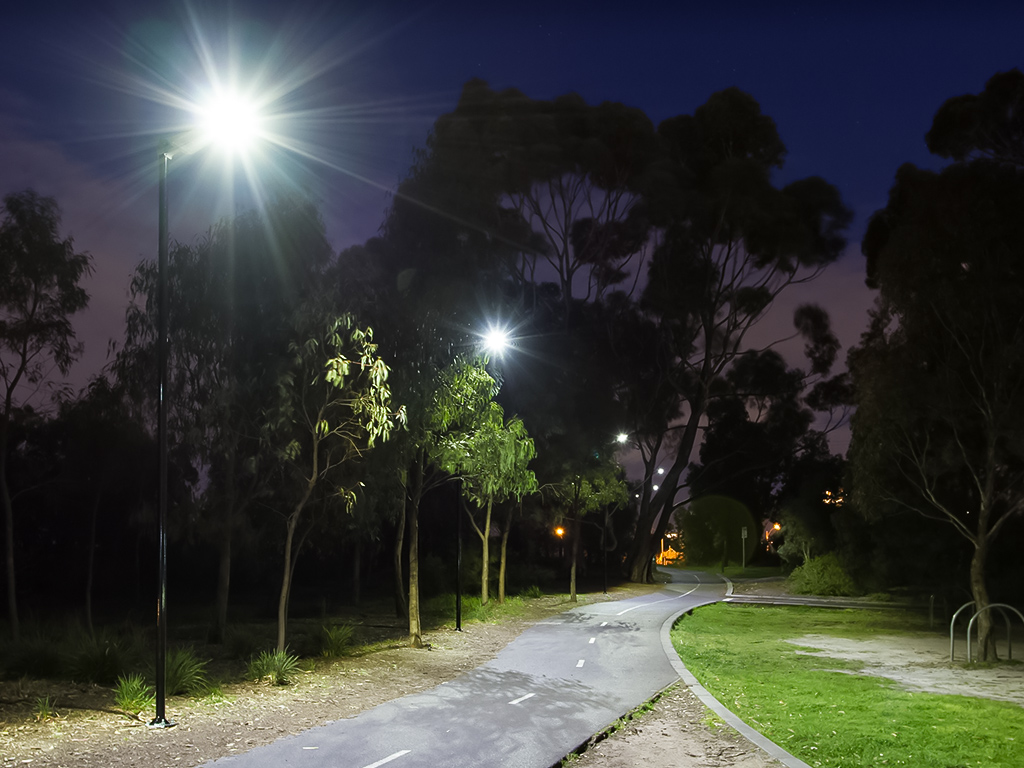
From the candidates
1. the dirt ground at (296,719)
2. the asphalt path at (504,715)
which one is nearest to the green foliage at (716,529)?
the asphalt path at (504,715)

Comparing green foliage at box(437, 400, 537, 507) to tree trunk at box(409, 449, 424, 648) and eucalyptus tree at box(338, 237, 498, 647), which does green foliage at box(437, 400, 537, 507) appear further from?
tree trunk at box(409, 449, 424, 648)

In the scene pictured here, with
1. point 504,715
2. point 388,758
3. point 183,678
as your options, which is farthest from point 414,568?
point 388,758

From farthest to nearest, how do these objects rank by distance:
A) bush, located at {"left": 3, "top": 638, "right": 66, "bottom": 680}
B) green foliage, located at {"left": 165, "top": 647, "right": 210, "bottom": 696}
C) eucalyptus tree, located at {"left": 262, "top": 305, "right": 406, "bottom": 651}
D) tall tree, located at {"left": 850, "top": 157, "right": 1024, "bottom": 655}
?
tall tree, located at {"left": 850, "top": 157, "right": 1024, "bottom": 655}, eucalyptus tree, located at {"left": 262, "top": 305, "right": 406, "bottom": 651}, bush, located at {"left": 3, "top": 638, "right": 66, "bottom": 680}, green foliage, located at {"left": 165, "top": 647, "right": 210, "bottom": 696}

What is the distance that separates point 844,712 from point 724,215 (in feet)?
124

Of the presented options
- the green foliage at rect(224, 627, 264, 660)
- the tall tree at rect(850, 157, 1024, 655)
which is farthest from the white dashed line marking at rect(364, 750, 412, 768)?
the tall tree at rect(850, 157, 1024, 655)

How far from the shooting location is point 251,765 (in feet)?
28.7

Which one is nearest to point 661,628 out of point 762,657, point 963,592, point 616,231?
point 762,657

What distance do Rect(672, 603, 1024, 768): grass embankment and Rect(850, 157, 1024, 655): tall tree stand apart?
15.9 ft

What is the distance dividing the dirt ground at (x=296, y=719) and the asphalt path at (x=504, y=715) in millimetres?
386

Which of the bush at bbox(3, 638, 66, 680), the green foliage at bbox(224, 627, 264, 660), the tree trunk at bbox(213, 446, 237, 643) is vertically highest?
the tree trunk at bbox(213, 446, 237, 643)

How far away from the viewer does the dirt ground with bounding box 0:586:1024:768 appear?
9.13 m

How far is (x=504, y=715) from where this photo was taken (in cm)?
1148

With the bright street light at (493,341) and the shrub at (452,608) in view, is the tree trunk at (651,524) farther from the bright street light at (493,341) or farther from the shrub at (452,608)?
the bright street light at (493,341)

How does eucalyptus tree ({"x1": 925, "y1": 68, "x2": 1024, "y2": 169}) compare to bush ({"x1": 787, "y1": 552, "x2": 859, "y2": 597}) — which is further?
bush ({"x1": 787, "y1": 552, "x2": 859, "y2": 597})
